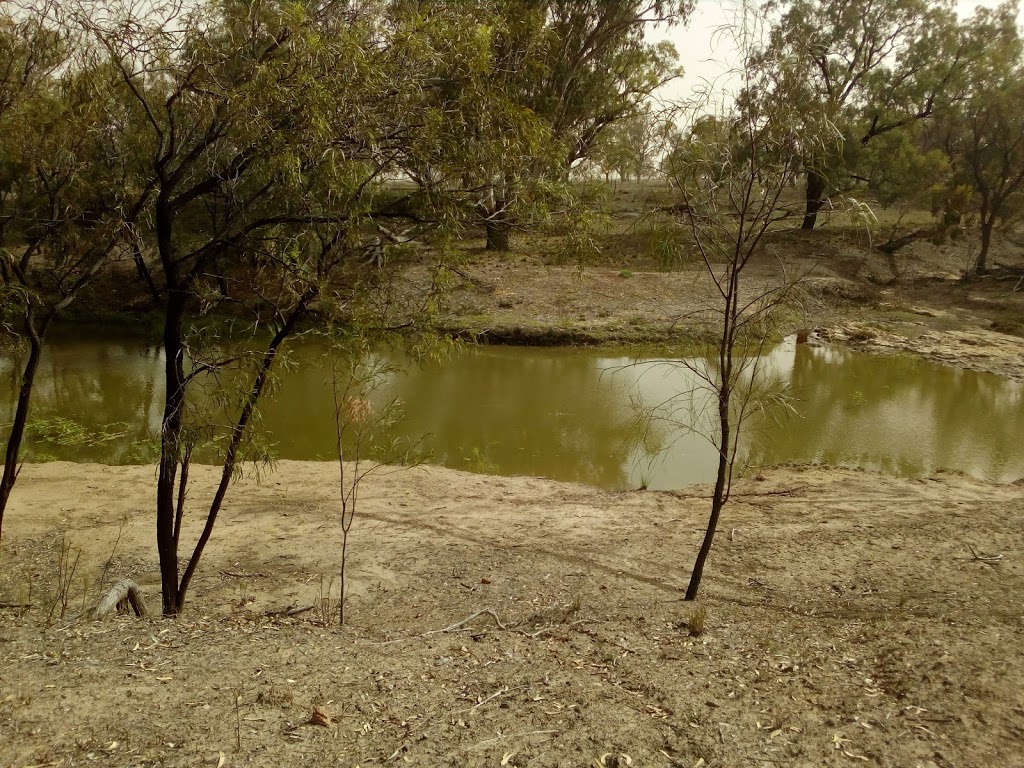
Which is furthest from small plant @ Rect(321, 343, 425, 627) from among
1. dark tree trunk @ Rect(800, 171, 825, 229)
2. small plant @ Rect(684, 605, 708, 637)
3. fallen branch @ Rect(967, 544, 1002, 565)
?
fallen branch @ Rect(967, 544, 1002, 565)

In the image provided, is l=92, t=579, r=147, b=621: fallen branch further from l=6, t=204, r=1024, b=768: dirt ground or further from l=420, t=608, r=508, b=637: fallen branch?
l=420, t=608, r=508, b=637: fallen branch

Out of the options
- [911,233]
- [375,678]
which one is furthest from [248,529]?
[911,233]

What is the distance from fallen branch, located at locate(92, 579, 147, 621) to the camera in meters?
4.13

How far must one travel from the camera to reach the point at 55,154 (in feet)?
17.3

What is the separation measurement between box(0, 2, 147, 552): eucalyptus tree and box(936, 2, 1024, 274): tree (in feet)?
80.9

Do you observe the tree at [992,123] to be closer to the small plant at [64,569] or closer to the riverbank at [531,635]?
the riverbank at [531,635]

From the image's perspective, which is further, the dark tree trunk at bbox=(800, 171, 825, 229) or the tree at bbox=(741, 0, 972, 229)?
the tree at bbox=(741, 0, 972, 229)

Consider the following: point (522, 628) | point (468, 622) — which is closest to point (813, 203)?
point (522, 628)

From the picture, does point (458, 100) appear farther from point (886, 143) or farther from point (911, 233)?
point (911, 233)

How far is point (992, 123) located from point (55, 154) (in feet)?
84.4

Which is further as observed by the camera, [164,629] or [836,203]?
[836,203]

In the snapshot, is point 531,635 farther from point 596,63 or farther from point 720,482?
point 596,63

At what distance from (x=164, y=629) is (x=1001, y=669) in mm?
4467

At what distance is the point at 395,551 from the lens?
21.3 ft
